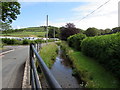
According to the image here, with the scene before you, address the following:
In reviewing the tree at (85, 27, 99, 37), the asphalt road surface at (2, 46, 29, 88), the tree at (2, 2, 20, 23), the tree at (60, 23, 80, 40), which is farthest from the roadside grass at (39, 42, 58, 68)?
the tree at (85, 27, 99, 37)

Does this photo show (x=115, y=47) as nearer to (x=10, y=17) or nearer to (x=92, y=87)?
(x=92, y=87)

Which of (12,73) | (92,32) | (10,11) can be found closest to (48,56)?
(12,73)

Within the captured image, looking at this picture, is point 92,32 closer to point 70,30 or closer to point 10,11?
point 70,30

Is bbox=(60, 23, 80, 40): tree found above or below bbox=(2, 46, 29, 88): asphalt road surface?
above

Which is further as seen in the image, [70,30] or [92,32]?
[92,32]

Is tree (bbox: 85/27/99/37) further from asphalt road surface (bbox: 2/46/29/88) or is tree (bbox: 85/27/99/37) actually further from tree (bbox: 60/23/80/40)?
asphalt road surface (bbox: 2/46/29/88)

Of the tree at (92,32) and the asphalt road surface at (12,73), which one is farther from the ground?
the tree at (92,32)

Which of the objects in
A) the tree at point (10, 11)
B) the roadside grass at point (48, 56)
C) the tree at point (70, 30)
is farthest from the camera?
the tree at point (70, 30)

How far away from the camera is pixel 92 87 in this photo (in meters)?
5.74

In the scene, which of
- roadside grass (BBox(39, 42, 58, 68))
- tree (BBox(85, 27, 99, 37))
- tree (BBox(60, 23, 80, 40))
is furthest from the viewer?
tree (BBox(85, 27, 99, 37))

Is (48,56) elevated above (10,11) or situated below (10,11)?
below

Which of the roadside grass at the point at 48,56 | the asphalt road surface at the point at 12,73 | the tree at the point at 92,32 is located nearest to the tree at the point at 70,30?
the tree at the point at 92,32

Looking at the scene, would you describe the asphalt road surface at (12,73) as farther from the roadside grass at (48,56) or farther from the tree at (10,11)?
the tree at (10,11)

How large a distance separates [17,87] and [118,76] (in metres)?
3.84
